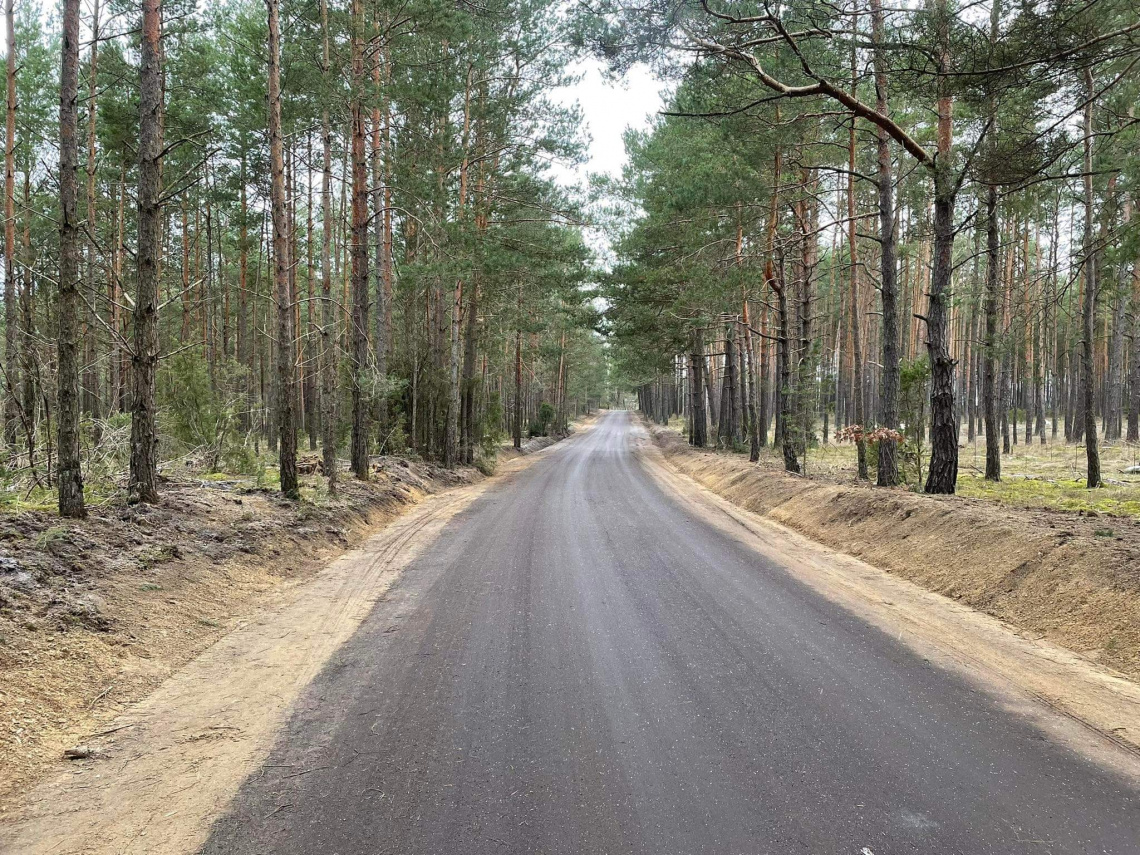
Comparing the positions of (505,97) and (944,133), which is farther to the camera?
(505,97)

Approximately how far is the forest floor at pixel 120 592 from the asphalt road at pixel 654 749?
1.17 m

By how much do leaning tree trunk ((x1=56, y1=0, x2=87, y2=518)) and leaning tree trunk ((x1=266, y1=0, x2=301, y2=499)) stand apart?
9.86ft

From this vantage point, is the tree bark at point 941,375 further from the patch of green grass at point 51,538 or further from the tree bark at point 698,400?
the tree bark at point 698,400

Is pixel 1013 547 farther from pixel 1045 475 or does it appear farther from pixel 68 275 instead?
pixel 1045 475

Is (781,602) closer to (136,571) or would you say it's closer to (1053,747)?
(1053,747)

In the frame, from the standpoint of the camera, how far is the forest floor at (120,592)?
11.0ft

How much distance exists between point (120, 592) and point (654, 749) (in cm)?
426

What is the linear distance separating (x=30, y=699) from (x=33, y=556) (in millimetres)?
1925

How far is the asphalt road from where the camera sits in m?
2.43

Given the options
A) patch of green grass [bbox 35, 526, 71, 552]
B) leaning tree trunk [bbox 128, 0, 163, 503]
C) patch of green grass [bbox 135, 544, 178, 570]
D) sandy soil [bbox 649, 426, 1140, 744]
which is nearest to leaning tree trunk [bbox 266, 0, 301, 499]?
leaning tree trunk [bbox 128, 0, 163, 503]

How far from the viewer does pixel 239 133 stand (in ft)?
57.8

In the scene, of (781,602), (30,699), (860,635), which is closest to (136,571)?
(30,699)

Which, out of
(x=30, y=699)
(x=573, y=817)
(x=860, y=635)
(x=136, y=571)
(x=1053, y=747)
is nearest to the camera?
(x=573, y=817)

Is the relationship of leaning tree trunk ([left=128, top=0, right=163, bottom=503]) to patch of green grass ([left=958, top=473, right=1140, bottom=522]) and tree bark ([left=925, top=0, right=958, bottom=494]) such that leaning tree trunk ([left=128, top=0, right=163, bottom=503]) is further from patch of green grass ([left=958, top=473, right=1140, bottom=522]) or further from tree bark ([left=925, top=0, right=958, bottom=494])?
patch of green grass ([left=958, top=473, right=1140, bottom=522])
